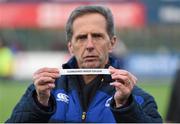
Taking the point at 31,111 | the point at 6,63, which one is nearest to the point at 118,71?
the point at 31,111

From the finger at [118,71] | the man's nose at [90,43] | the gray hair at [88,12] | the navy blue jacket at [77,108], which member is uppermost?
the gray hair at [88,12]

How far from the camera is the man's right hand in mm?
3398

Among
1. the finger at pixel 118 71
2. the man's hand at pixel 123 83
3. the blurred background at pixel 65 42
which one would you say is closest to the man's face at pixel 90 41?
the finger at pixel 118 71

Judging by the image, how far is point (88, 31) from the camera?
3.77m

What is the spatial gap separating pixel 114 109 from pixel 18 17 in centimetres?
2267

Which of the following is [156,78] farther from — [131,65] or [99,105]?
[99,105]

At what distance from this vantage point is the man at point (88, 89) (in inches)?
135

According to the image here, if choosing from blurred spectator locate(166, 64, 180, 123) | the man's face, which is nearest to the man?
the man's face

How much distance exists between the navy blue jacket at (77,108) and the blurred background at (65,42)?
20491 mm

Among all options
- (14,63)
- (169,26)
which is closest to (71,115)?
(14,63)

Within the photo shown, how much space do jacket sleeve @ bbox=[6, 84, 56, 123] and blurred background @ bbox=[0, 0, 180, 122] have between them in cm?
2058

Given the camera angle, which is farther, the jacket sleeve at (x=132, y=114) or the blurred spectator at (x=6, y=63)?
the blurred spectator at (x=6, y=63)

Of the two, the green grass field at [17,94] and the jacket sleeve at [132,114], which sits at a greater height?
the jacket sleeve at [132,114]

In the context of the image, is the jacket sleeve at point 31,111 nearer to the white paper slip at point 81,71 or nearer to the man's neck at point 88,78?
the white paper slip at point 81,71
